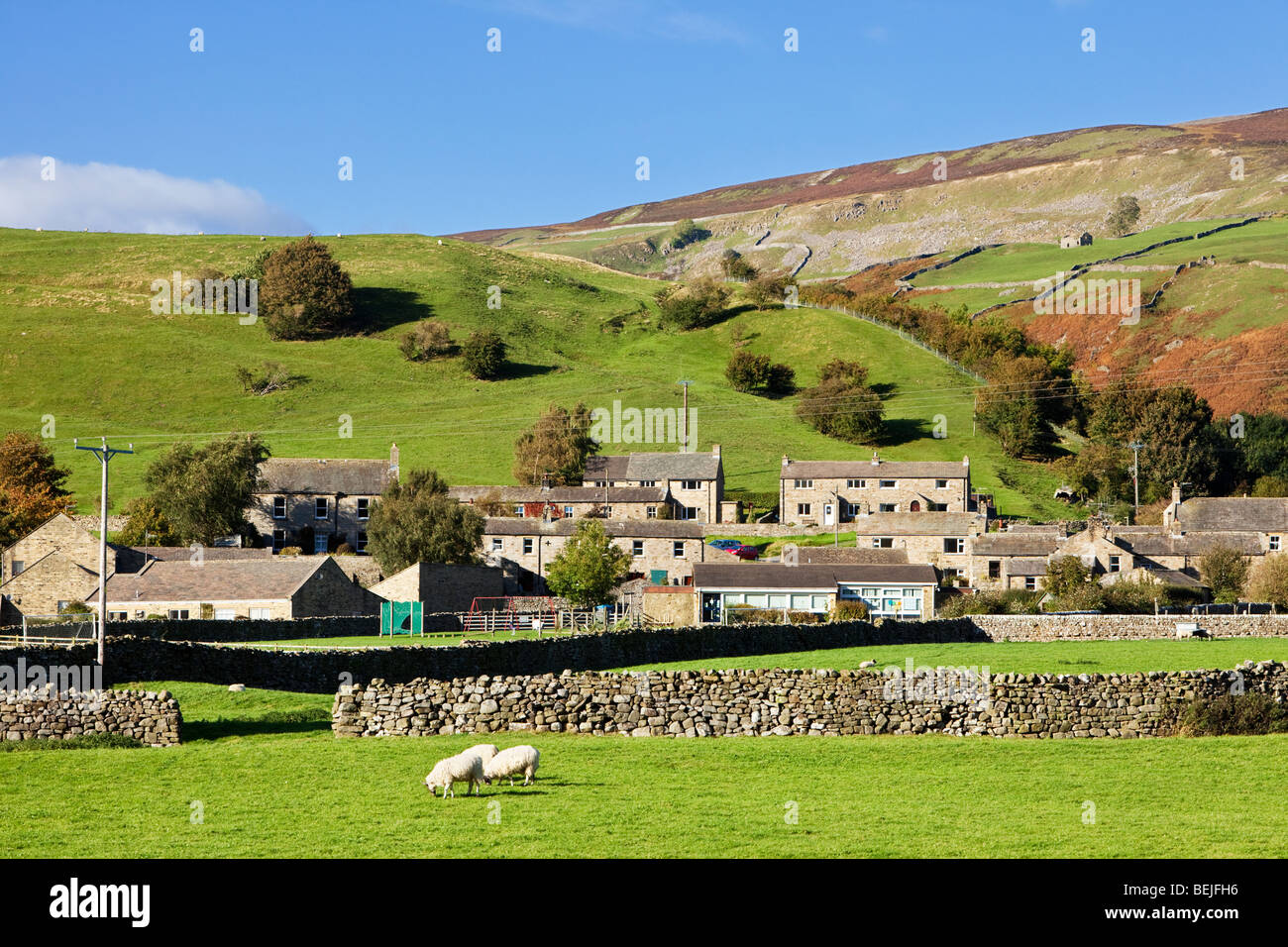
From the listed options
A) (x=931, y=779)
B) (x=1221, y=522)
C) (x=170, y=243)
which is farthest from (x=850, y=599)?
(x=170, y=243)

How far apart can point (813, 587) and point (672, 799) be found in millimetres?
49556

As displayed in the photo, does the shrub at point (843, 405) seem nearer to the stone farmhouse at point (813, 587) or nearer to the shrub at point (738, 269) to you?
the stone farmhouse at point (813, 587)

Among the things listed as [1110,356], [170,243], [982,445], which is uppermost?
[170,243]

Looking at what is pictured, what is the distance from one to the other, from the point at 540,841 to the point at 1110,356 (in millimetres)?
161526

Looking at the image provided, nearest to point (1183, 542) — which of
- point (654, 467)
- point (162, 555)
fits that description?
point (654, 467)

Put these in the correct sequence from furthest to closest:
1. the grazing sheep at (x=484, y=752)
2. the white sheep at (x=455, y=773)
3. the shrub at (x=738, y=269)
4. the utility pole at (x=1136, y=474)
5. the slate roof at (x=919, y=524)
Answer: the shrub at (x=738, y=269) < the utility pole at (x=1136, y=474) < the slate roof at (x=919, y=524) < the grazing sheep at (x=484, y=752) < the white sheep at (x=455, y=773)

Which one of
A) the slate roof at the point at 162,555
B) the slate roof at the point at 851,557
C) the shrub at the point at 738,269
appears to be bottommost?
the slate roof at the point at 851,557

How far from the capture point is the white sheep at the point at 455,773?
15.7 metres

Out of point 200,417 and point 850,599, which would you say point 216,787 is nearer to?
point 850,599

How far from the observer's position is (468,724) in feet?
72.4

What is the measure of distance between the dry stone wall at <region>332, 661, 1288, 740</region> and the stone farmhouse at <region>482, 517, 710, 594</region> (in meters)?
56.1

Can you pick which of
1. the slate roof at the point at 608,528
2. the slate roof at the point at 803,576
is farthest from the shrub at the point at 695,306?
the slate roof at the point at 803,576

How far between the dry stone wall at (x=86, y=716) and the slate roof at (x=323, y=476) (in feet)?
227

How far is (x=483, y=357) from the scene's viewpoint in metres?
125
